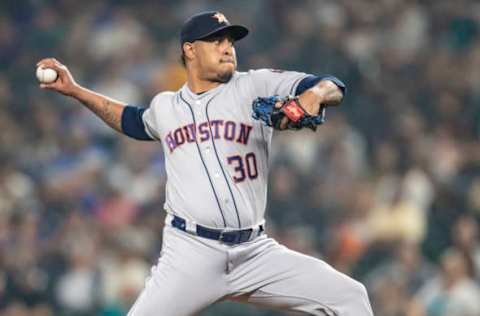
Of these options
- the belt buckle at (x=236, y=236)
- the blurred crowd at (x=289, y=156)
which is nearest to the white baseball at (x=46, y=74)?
the belt buckle at (x=236, y=236)

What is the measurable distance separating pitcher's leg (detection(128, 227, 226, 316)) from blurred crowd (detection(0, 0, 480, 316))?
296 centimetres

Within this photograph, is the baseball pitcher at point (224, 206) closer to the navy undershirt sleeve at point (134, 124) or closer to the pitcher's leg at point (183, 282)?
the pitcher's leg at point (183, 282)

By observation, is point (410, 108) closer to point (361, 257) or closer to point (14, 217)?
point (361, 257)

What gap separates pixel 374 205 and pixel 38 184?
9.62 ft

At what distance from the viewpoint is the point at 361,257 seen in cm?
838

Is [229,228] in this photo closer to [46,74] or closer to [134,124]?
[134,124]

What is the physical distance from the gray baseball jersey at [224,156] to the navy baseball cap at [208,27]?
0.20 meters

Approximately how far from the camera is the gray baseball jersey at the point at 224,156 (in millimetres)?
4945

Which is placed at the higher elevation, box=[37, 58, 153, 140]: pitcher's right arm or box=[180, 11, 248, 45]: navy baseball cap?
box=[180, 11, 248, 45]: navy baseball cap

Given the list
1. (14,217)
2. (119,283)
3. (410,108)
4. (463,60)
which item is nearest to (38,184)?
(14,217)

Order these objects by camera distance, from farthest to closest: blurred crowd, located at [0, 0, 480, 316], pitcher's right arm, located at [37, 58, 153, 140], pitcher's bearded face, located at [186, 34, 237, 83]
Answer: blurred crowd, located at [0, 0, 480, 316], pitcher's right arm, located at [37, 58, 153, 140], pitcher's bearded face, located at [186, 34, 237, 83]

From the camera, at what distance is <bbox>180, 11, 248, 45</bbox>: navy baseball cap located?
16.4ft

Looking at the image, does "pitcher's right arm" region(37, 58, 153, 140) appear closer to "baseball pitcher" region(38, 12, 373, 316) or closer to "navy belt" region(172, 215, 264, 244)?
"baseball pitcher" region(38, 12, 373, 316)

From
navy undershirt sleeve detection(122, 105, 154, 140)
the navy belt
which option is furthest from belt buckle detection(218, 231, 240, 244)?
navy undershirt sleeve detection(122, 105, 154, 140)
